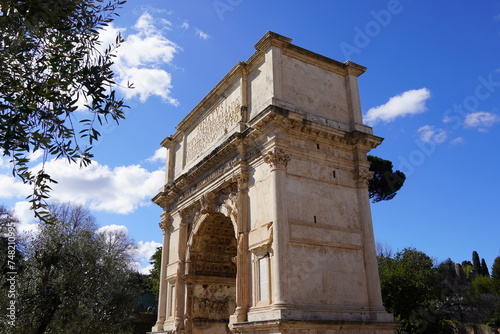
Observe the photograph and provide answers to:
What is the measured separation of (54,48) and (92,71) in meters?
0.45

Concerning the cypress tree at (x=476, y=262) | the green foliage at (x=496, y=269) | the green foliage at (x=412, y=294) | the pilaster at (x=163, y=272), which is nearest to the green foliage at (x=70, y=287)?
the pilaster at (x=163, y=272)

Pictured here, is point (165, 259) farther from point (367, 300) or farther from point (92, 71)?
point (92, 71)

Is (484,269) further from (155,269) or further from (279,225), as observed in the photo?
(279,225)

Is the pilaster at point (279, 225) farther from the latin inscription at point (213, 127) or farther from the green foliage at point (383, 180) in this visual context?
the green foliage at point (383, 180)

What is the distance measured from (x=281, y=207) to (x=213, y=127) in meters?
5.84

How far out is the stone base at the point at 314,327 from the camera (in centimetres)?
950

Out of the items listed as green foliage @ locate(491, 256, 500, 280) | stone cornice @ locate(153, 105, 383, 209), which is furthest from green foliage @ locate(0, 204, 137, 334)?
green foliage @ locate(491, 256, 500, 280)

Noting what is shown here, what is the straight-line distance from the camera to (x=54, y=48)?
4633mm

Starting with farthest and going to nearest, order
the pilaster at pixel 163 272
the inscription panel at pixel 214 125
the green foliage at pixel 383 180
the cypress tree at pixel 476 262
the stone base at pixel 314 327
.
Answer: the cypress tree at pixel 476 262 < the green foliage at pixel 383 180 < the pilaster at pixel 163 272 < the inscription panel at pixel 214 125 < the stone base at pixel 314 327

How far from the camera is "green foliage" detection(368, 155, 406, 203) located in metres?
29.9

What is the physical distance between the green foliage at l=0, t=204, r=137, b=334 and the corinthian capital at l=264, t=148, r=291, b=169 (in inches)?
241

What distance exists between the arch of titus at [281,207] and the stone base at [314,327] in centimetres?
3

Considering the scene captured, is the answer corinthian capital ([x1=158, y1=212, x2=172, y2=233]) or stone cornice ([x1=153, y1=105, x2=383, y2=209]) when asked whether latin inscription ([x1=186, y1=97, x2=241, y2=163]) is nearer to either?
stone cornice ([x1=153, y1=105, x2=383, y2=209])

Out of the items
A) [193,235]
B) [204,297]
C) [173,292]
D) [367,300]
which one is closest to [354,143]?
[367,300]
